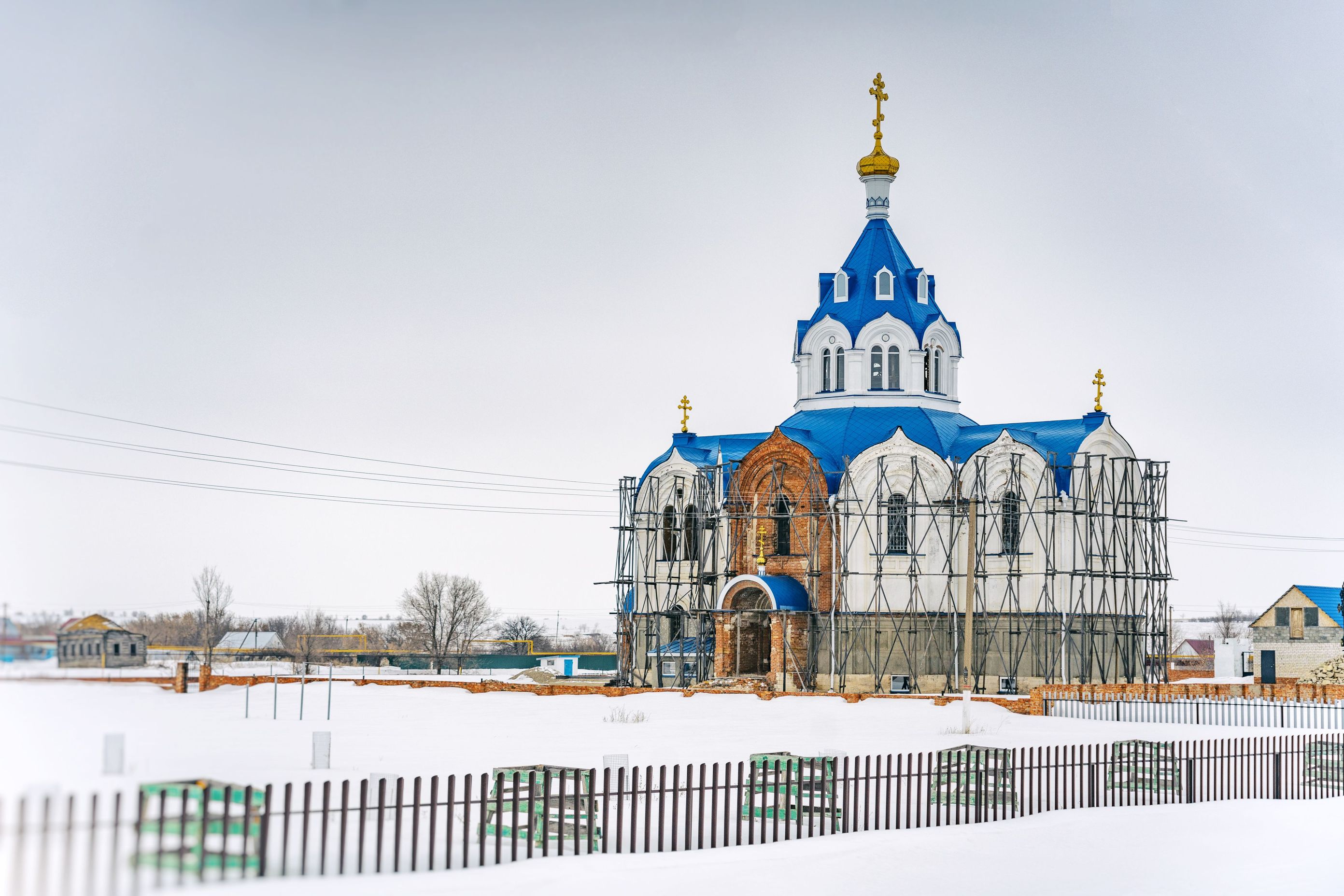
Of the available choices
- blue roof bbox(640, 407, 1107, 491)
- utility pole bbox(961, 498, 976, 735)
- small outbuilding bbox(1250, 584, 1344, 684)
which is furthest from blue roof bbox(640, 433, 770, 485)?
small outbuilding bbox(1250, 584, 1344, 684)

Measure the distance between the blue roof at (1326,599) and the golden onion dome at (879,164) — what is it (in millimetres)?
30920

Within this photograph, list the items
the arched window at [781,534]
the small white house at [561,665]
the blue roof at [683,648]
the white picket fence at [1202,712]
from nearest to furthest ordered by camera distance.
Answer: the white picket fence at [1202,712] → the arched window at [781,534] → the blue roof at [683,648] → the small white house at [561,665]

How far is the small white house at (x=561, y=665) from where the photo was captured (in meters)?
66.1

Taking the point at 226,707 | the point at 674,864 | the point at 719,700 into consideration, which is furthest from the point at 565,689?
the point at 674,864

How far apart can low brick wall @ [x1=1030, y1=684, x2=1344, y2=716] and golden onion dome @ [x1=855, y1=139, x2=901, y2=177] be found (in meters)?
22.1

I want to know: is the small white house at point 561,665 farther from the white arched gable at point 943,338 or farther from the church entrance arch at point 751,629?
the white arched gable at point 943,338

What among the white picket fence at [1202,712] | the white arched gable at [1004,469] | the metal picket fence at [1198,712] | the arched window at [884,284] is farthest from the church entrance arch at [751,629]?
the white picket fence at [1202,712]

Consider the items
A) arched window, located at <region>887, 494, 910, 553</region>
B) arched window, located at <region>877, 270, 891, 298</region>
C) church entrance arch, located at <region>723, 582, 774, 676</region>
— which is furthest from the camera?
arched window, located at <region>877, 270, 891, 298</region>

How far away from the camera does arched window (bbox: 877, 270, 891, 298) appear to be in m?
53.3

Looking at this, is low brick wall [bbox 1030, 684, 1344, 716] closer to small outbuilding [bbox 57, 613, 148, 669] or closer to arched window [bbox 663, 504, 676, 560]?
arched window [bbox 663, 504, 676, 560]

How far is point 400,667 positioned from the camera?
83125 millimetres

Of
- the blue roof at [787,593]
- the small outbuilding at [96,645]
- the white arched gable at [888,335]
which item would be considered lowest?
the small outbuilding at [96,645]

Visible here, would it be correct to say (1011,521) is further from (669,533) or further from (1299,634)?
(1299,634)

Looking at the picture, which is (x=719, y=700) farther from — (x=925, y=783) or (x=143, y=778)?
(x=143, y=778)
